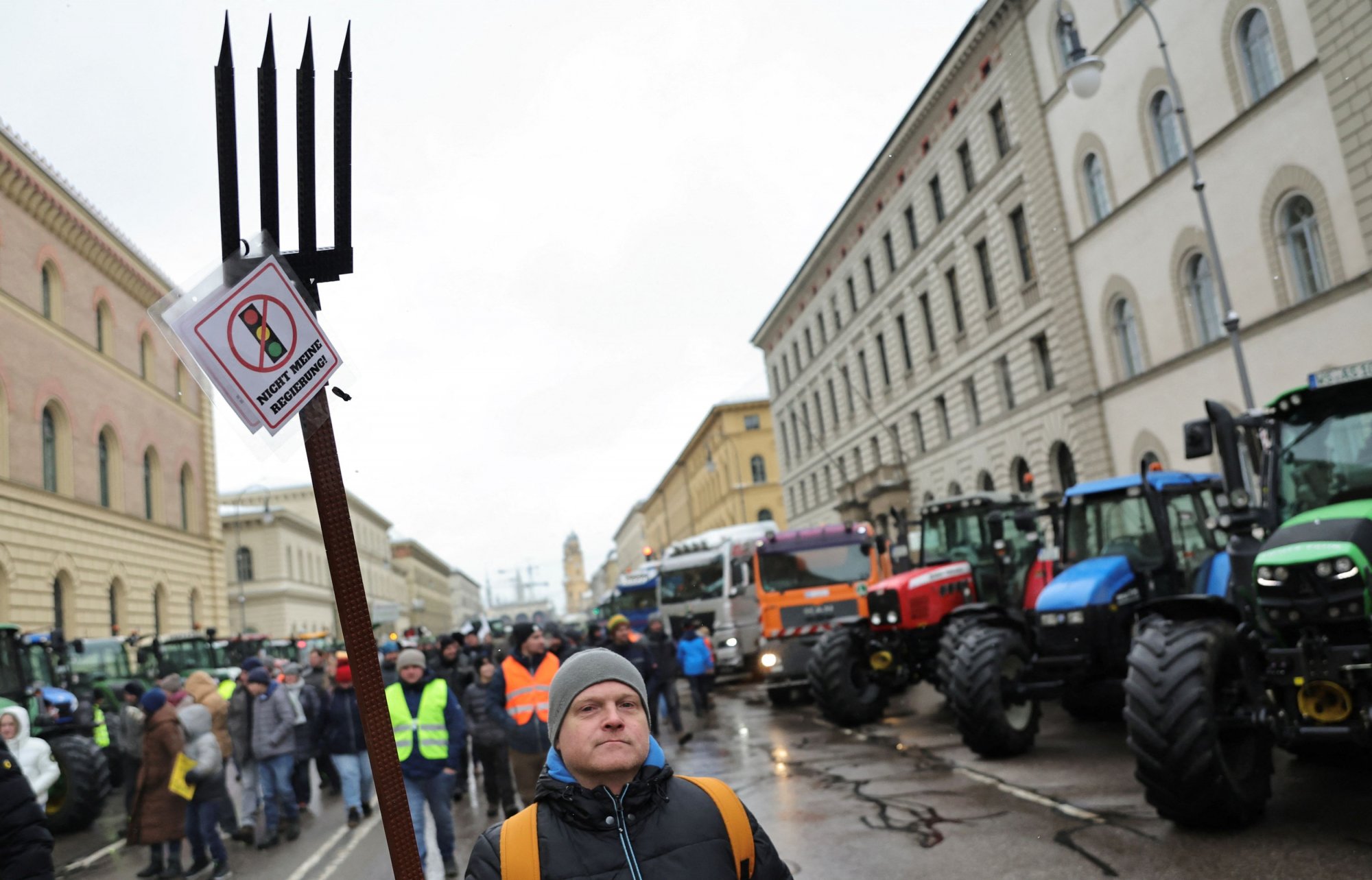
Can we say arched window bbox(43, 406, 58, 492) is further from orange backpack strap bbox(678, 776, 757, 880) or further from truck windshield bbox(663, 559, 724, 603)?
orange backpack strap bbox(678, 776, 757, 880)

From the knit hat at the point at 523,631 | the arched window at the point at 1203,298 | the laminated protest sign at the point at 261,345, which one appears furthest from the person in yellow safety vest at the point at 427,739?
the arched window at the point at 1203,298

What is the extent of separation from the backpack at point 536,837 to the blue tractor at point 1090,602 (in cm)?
825

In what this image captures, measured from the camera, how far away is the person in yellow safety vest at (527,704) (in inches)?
372

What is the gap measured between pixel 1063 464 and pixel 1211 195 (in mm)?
10432

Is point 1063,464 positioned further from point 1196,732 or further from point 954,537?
point 1196,732

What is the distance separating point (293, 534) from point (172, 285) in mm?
73378

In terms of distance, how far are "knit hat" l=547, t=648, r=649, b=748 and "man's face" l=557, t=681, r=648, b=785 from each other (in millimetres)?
14

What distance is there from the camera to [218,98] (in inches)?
113

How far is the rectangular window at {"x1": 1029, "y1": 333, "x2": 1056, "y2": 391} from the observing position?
31109 mm

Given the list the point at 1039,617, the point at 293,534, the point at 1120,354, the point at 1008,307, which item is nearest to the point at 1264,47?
the point at 1120,354

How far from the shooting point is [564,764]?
2684 millimetres

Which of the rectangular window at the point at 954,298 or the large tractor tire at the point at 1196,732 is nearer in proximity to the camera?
the large tractor tire at the point at 1196,732

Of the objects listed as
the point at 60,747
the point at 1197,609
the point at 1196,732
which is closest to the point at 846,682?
the point at 1197,609

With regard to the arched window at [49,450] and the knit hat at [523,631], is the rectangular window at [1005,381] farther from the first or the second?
the knit hat at [523,631]
